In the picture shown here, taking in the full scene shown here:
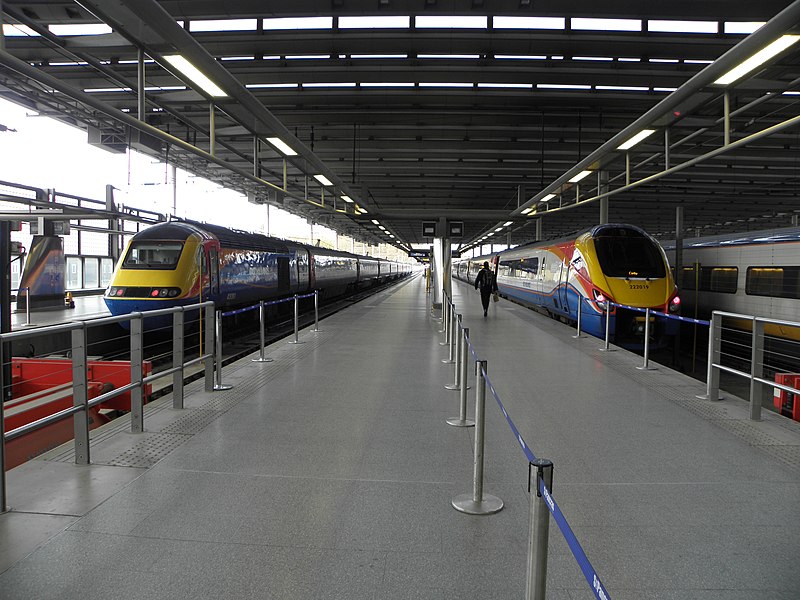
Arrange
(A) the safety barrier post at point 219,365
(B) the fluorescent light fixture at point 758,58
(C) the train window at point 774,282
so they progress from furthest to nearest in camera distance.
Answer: (C) the train window at point 774,282
(A) the safety barrier post at point 219,365
(B) the fluorescent light fixture at point 758,58

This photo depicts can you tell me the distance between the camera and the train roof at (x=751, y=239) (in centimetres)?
1095

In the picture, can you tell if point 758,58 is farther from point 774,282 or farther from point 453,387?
point 774,282

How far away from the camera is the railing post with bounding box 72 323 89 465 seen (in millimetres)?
3943

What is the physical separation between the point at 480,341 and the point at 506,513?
7.61 metres

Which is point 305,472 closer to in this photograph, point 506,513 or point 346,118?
point 506,513

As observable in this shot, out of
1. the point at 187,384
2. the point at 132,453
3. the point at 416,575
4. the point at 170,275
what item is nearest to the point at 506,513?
the point at 416,575

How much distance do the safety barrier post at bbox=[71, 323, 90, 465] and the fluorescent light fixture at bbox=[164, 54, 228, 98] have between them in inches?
129

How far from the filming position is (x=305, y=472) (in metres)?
3.92

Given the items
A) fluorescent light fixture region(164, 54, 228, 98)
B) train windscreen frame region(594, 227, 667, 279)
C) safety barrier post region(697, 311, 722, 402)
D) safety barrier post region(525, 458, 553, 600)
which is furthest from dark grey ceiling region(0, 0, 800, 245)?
safety barrier post region(525, 458, 553, 600)

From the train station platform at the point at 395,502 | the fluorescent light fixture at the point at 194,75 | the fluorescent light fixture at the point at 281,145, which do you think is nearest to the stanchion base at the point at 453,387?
the train station platform at the point at 395,502

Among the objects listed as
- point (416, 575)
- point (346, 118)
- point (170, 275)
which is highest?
point (346, 118)

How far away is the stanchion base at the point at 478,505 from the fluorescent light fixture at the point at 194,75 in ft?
17.2

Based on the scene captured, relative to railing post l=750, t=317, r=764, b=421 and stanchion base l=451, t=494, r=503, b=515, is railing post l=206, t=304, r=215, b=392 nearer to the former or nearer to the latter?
stanchion base l=451, t=494, r=503, b=515

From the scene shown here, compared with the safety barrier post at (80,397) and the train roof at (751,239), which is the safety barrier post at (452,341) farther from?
the train roof at (751,239)
